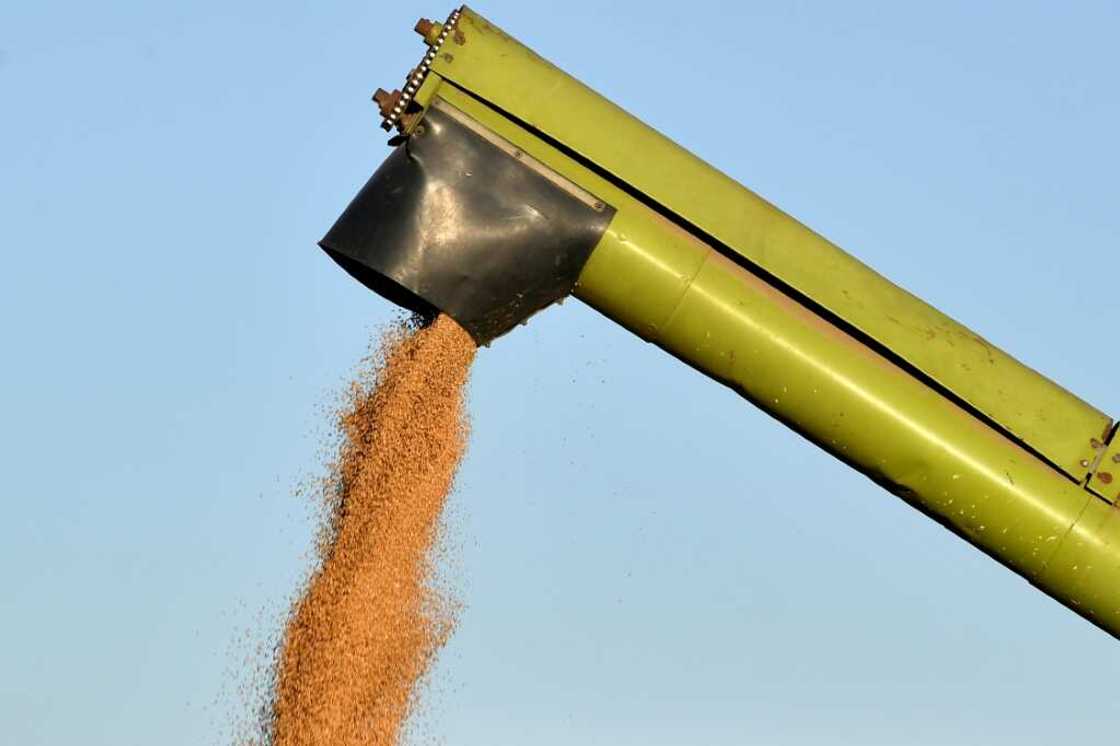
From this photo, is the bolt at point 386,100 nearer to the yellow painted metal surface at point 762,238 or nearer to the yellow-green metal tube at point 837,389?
the yellow painted metal surface at point 762,238

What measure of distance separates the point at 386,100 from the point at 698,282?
1.02 meters

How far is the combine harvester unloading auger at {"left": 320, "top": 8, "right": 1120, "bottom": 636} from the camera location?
10.9ft

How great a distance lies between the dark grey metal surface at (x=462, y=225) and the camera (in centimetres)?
331

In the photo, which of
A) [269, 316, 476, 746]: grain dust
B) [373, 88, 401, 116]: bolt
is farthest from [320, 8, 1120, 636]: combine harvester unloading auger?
[269, 316, 476, 746]: grain dust

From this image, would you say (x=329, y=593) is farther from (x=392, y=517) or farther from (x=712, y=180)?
(x=712, y=180)

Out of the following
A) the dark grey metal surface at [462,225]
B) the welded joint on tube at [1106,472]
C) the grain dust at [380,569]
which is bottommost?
the grain dust at [380,569]

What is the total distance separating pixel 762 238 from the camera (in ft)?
11.1

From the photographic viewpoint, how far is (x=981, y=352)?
3441 mm

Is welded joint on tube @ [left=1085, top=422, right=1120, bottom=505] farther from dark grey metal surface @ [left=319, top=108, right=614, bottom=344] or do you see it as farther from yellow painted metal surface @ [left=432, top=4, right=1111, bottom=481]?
dark grey metal surface @ [left=319, top=108, right=614, bottom=344]

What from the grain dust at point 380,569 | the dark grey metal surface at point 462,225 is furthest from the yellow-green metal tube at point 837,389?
the grain dust at point 380,569

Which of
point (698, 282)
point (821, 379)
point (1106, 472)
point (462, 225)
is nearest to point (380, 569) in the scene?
point (462, 225)

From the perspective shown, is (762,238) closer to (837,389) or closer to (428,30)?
(837,389)

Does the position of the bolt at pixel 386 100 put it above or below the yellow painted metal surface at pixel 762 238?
below

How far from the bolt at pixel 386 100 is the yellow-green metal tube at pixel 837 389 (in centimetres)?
71
